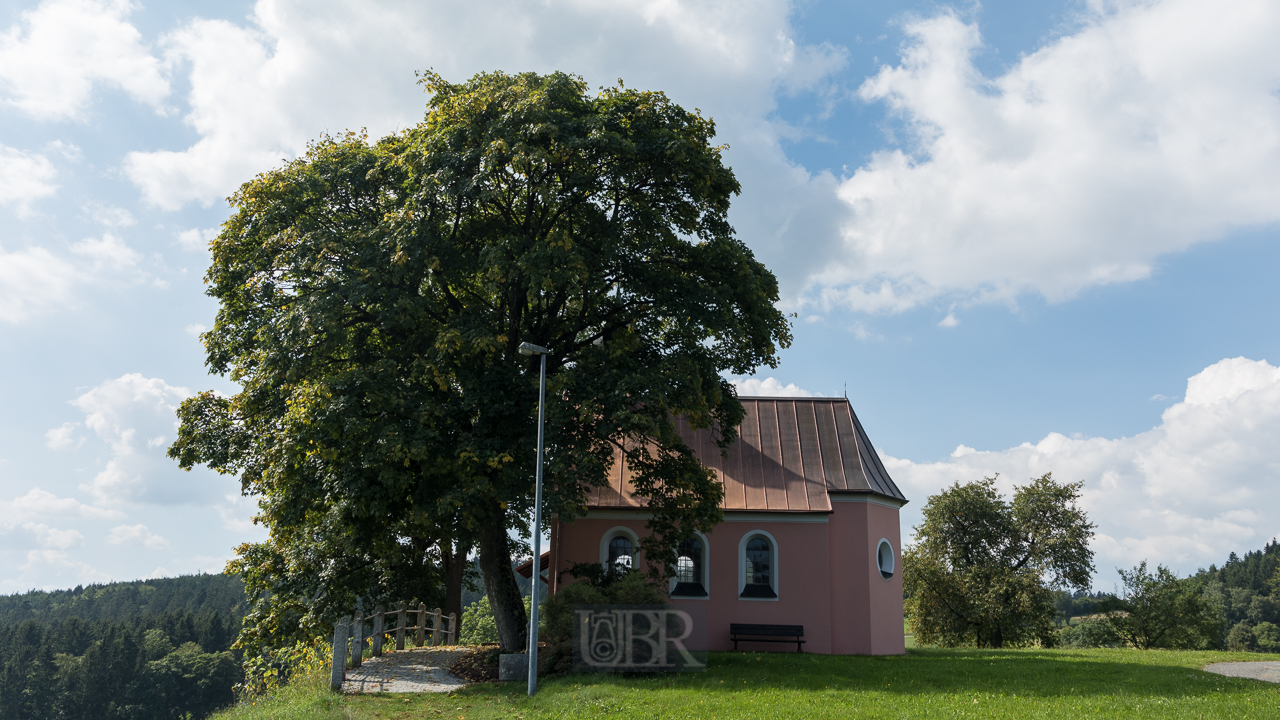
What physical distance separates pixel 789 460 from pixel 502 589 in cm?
1110

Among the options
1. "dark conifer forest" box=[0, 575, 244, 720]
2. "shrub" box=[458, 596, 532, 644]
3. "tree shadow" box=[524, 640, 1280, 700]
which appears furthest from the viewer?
"dark conifer forest" box=[0, 575, 244, 720]

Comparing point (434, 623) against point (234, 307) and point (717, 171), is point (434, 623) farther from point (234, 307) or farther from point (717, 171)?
point (717, 171)

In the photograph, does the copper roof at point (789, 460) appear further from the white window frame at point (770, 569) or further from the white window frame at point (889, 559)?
the white window frame at point (889, 559)

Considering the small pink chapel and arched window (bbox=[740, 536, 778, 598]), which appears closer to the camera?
the small pink chapel

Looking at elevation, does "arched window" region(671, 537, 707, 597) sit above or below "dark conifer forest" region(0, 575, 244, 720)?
above

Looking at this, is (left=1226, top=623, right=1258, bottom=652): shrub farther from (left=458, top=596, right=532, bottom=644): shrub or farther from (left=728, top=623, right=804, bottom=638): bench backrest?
(left=728, top=623, right=804, bottom=638): bench backrest

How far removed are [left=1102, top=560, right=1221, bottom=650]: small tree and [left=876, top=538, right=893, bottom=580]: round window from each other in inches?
893

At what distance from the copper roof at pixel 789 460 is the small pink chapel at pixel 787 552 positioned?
0.05m

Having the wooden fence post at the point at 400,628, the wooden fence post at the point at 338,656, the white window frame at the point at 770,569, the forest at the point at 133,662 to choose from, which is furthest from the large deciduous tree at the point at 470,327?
the forest at the point at 133,662

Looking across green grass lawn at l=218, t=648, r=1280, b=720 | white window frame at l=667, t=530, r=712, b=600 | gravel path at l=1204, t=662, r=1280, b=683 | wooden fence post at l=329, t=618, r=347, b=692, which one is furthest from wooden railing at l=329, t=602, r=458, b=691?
gravel path at l=1204, t=662, r=1280, b=683

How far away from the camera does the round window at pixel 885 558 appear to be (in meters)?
24.4

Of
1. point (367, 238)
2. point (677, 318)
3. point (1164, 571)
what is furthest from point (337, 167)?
point (1164, 571)

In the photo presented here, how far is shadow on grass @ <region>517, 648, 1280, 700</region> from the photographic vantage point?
45.6 feet

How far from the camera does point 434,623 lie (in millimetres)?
24438
